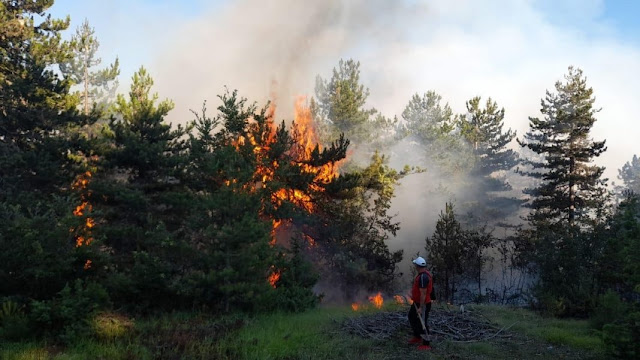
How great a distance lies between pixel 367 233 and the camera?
78.2 feet

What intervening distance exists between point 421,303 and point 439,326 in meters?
2.15

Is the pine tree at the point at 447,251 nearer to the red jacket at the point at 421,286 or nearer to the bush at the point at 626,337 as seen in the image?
the red jacket at the point at 421,286

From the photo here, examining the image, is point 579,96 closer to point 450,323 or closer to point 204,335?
point 450,323

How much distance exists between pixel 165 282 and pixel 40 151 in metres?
9.54

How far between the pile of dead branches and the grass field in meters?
0.30

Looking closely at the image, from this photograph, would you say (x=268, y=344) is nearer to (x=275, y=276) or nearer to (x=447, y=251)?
(x=275, y=276)

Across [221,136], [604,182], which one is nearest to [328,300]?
[221,136]

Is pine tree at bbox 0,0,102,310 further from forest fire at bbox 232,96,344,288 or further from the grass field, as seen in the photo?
forest fire at bbox 232,96,344,288

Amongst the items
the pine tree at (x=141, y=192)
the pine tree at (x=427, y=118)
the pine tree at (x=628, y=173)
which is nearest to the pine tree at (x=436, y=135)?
the pine tree at (x=427, y=118)

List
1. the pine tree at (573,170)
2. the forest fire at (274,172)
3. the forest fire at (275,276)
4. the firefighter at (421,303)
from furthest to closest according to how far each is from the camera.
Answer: the pine tree at (573,170) → the forest fire at (274,172) → the forest fire at (275,276) → the firefighter at (421,303)

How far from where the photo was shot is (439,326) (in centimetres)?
1134

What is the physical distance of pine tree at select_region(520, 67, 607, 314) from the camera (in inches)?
648

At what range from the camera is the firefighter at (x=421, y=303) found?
9.63 meters

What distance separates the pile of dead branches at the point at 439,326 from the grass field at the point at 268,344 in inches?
11.8
